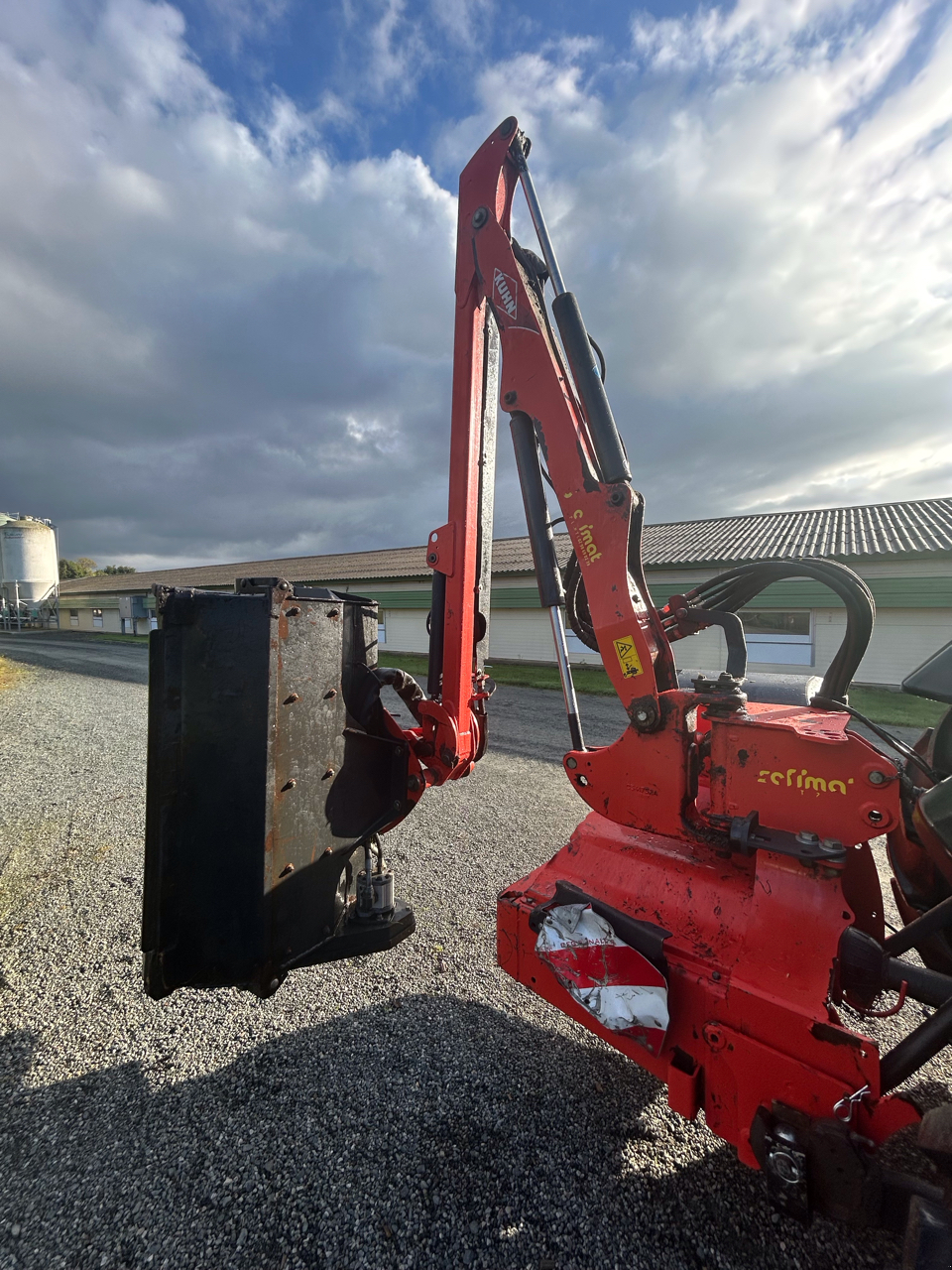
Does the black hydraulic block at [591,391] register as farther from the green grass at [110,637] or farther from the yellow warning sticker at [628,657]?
the green grass at [110,637]

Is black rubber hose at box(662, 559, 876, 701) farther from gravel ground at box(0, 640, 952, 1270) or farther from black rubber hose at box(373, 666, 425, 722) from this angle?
gravel ground at box(0, 640, 952, 1270)

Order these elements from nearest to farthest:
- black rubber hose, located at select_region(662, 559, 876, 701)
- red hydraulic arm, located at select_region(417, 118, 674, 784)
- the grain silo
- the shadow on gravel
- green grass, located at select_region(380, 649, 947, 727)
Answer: the shadow on gravel < black rubber hose, located at select_region(662, 559, 876, 701) < red hydraulic arm, located at select_region(417, 118, 674, 784) < green grass, located at select_region(380, 649, 947, 727) < the grain silo

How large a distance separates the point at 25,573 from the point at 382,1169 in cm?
5325

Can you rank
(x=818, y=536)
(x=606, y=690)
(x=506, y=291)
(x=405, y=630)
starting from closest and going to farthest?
(x=506, y=291)
(x=606, y=690)
(x=818, y=536)
(x=405, y=630)

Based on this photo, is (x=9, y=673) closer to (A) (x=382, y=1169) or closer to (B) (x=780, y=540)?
(A) (x=382, y=1169)

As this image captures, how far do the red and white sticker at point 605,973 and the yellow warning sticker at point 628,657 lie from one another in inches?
36.6

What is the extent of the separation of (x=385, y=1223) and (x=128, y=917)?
8.50 feet

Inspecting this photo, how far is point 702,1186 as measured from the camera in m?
1.93

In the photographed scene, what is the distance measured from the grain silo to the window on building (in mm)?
48973

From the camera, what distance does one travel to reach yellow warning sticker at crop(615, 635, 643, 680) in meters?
2.29

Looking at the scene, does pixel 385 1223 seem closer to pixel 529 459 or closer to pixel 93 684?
pixel 529 459

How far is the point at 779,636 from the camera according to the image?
12594 millimetres

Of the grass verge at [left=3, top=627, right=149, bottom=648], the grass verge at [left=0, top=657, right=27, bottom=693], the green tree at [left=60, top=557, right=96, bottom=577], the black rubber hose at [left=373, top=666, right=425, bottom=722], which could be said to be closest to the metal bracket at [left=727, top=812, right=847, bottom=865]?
the black rubber hose at [left=373, top=666, right=425, bottom=722]

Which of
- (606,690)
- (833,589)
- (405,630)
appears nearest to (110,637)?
(405,630)
